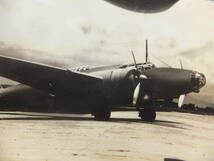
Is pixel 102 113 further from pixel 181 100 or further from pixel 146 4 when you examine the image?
pixel 146 4

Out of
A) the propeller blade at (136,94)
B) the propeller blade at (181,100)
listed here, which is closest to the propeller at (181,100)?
the propeller blade at (181,100)

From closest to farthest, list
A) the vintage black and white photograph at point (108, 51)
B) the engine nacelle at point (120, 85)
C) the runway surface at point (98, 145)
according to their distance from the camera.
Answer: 1. the runway surface at point (98, 145)
2. the vintage black and white photograph at point (108, 51)
3. the engine nacelle at point (120, 85)

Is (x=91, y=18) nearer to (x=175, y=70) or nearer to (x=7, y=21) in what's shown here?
(x=7, y=21)

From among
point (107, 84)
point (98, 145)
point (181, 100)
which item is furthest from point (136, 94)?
point (98, 145)

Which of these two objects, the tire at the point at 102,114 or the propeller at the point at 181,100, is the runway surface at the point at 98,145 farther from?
the tire at the point at 102,114

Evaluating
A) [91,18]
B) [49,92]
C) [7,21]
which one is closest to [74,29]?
[91,18]

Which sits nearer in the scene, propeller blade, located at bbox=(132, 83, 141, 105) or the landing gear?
propeller blade, located at bbox=(132, 83, 141, 105)

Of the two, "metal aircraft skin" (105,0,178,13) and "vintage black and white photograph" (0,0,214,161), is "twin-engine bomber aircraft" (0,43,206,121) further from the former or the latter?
"metal aircraft skin" (105,0,178,13)

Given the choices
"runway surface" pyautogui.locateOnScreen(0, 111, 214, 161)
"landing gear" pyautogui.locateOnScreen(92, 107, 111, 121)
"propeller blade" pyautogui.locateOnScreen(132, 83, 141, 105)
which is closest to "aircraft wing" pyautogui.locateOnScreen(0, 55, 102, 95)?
"landing gear" pyautogui.locateOnScreen(92, 107, 111, 121)
